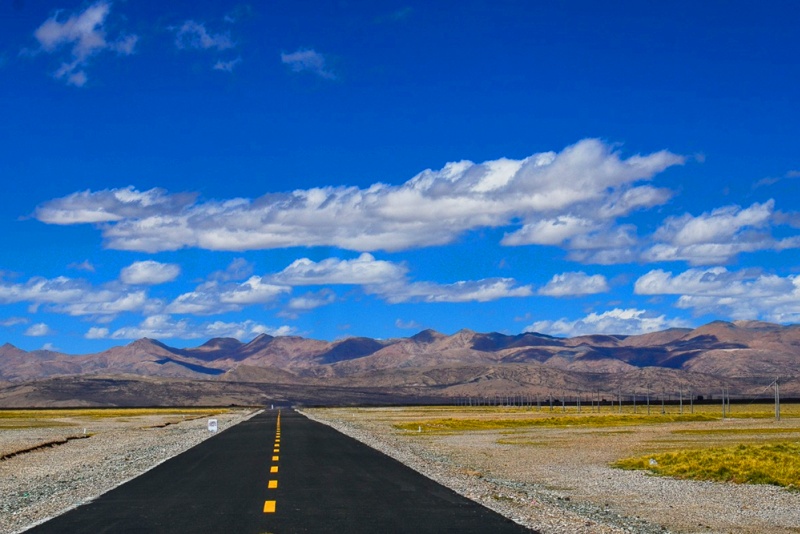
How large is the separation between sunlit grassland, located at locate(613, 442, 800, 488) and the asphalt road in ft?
32.6

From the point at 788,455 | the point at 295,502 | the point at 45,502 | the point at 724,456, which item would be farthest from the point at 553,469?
the point at 45,502

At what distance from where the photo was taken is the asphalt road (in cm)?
1644

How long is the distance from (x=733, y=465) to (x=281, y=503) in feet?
60.5

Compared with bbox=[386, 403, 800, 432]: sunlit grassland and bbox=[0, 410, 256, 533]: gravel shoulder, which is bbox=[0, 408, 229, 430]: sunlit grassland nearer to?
bbox=[386, 403, 800, 432]: sunlit grassland

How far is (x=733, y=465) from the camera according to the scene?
102ft

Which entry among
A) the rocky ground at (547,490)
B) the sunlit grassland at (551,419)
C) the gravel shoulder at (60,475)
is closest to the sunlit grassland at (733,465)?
the rocky ground at (547,490)

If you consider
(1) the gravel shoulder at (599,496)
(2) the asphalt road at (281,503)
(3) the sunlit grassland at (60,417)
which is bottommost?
(1) the gravel shoulder at (599,496)

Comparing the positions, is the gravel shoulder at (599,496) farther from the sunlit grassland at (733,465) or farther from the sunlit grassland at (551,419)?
the sunlit grassland at (551,419)

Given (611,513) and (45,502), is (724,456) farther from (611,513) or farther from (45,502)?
(45,502)

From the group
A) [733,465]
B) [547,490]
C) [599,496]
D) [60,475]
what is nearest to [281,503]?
[547,490]

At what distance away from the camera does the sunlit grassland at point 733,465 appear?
28828mm

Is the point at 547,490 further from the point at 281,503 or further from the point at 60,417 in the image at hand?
the point at 60,417

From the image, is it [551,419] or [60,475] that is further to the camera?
[551,419]

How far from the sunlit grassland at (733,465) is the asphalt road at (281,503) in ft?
32.6
